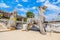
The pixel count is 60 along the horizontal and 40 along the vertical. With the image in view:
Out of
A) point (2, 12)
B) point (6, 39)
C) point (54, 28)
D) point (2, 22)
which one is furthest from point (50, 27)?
point (2, 12)

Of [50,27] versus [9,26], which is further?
[9,26]

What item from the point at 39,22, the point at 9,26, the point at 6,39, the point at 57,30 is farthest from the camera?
the point at 9,26

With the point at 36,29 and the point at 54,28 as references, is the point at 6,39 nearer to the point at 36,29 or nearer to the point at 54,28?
the point at 36,29

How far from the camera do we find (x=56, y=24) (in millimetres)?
4707

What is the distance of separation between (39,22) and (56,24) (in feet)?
3.25

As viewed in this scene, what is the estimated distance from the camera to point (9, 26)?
17.9 feet

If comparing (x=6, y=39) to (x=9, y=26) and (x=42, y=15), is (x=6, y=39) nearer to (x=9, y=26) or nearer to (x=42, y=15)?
(x=42, y=15)

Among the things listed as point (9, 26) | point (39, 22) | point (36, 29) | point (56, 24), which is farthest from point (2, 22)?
point (56, 24)

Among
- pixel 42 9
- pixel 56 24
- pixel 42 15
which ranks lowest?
pixel 56 24

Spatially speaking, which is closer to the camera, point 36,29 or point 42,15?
point 42,15

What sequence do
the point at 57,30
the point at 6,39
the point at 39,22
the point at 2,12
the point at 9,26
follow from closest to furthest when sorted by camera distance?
the point at 6,39
the point at 39,22
the point at 57,30
the point at 9,26
the point at 2,12

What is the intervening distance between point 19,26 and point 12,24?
→ 2.43ft

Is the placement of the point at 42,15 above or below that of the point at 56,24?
above

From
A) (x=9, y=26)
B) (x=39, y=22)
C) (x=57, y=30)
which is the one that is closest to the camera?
(x=39, y=22)
